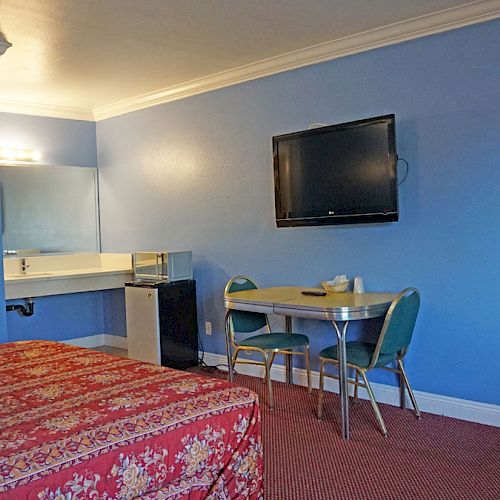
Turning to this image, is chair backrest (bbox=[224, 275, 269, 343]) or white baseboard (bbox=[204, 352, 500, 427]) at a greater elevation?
chair backrest (bbox=[224, 275, 269, 343])

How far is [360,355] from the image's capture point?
3.50 m

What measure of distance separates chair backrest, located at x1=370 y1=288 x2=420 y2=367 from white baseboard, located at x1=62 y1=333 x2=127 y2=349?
125 inches

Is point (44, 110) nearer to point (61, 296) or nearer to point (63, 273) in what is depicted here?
point (63, 273)

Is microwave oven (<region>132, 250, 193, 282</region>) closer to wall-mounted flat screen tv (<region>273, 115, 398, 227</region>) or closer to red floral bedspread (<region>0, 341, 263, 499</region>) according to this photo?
wall-mounted flat screen tv (<region>273, 115, 398, 227</region>)

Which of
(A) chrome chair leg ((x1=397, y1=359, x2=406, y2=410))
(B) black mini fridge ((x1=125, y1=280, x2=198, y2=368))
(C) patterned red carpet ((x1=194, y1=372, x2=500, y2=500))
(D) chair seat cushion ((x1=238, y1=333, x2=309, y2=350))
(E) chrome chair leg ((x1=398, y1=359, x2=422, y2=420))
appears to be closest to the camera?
(C) patterned red carpet ((x1=194, y1=372, x2=500, y2=500))

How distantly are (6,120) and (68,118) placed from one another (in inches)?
22.8

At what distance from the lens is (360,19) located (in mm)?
3547

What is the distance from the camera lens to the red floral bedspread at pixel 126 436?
1.67 meters

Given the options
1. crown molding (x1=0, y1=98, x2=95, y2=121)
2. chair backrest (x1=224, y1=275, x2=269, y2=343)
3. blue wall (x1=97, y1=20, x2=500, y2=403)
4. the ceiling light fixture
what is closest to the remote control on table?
blue wall (x1=97, y1=20, x2=500, y2=403)

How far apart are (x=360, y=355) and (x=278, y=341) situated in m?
0.63

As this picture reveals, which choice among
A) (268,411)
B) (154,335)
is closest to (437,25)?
(268,411)

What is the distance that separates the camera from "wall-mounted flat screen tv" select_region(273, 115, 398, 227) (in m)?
3.65

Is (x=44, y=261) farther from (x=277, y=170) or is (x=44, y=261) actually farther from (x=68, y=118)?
(x=277, y=170)

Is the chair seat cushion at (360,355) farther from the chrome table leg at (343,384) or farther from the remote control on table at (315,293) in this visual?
the remote control on table at (315,293)
